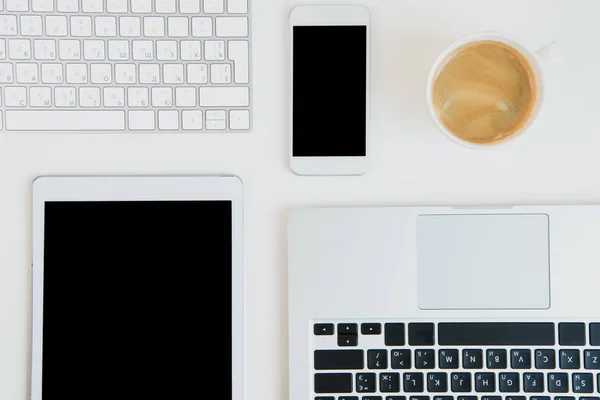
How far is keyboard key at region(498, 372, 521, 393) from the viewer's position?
0.61m

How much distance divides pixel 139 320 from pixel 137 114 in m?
0.24

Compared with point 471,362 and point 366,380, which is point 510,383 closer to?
point 471,362

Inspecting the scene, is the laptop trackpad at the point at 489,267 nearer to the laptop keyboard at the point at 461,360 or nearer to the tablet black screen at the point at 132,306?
the laptop keyboard at the point at 461,360

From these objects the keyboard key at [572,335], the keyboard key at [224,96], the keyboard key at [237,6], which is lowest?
the keyboard key at [572,335]

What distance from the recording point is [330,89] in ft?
2.04

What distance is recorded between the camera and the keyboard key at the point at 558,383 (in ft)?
2.01

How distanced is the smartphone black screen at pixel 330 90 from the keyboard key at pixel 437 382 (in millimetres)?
269

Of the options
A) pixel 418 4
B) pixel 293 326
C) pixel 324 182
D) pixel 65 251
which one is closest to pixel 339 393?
pixel 293 326

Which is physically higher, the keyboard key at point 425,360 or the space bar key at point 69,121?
the space bar key at point 69,121

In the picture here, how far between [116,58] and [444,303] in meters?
0.48

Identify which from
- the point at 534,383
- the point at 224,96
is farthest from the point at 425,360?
the point at 224,96

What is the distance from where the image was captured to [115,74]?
2.07 feet

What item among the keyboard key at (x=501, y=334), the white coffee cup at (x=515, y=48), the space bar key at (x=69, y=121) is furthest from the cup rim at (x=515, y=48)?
the space bar key at (x=69, y=121)

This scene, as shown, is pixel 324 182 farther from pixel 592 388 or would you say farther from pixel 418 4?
pixel 592 388
